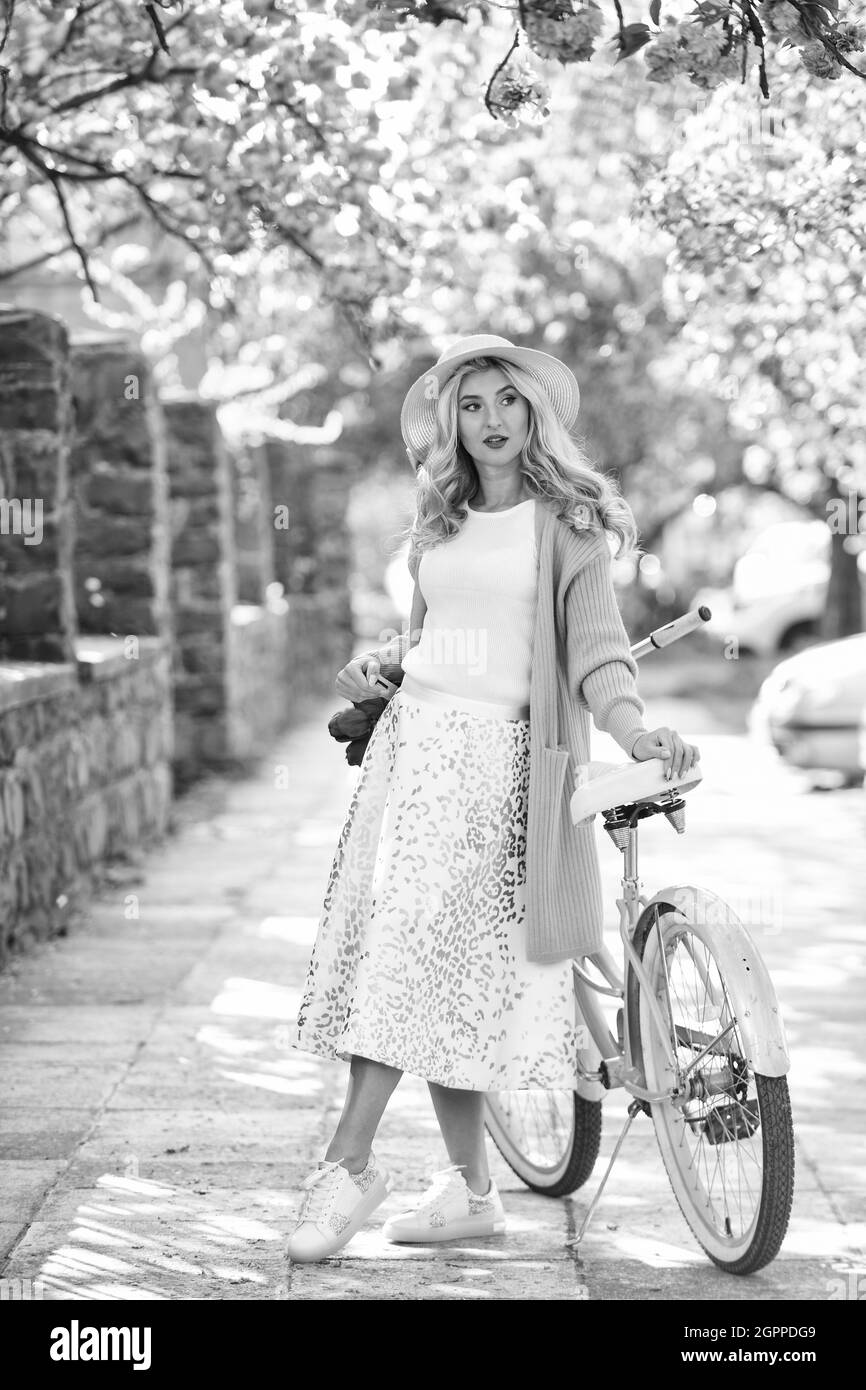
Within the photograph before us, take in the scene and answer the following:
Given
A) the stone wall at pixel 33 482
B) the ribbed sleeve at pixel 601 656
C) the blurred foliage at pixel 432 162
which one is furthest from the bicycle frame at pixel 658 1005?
the stone wall at pixel 33 482

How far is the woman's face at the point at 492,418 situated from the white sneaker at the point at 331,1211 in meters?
1.46

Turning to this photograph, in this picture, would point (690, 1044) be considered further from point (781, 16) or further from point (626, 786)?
point (781, 16)

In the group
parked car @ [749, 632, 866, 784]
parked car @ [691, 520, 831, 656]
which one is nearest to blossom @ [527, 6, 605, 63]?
parked car @ [749, 632, 866, 784]

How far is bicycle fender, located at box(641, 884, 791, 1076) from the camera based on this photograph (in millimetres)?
A: 3463

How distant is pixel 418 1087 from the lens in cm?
531

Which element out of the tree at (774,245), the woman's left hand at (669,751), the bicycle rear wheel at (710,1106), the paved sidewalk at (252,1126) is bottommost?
the paved sidewalk at (252,1126)

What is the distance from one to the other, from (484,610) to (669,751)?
1.75ft

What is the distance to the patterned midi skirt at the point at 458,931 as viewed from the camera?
3.74 metres

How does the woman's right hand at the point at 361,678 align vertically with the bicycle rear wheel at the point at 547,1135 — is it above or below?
above

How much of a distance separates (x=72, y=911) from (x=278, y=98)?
3201 mm

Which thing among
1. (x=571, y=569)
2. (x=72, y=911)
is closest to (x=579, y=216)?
(x=72, y=911)

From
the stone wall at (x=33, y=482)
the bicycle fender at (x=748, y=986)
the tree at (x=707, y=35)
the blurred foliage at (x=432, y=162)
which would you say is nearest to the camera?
the bicycle fender at (x=748, y=986)

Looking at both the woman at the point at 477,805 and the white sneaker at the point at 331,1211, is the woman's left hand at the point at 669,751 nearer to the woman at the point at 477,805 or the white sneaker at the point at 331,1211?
the woman at the point at 477,805

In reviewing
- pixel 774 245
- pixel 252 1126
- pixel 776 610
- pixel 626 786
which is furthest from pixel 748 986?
pixel 776 610
